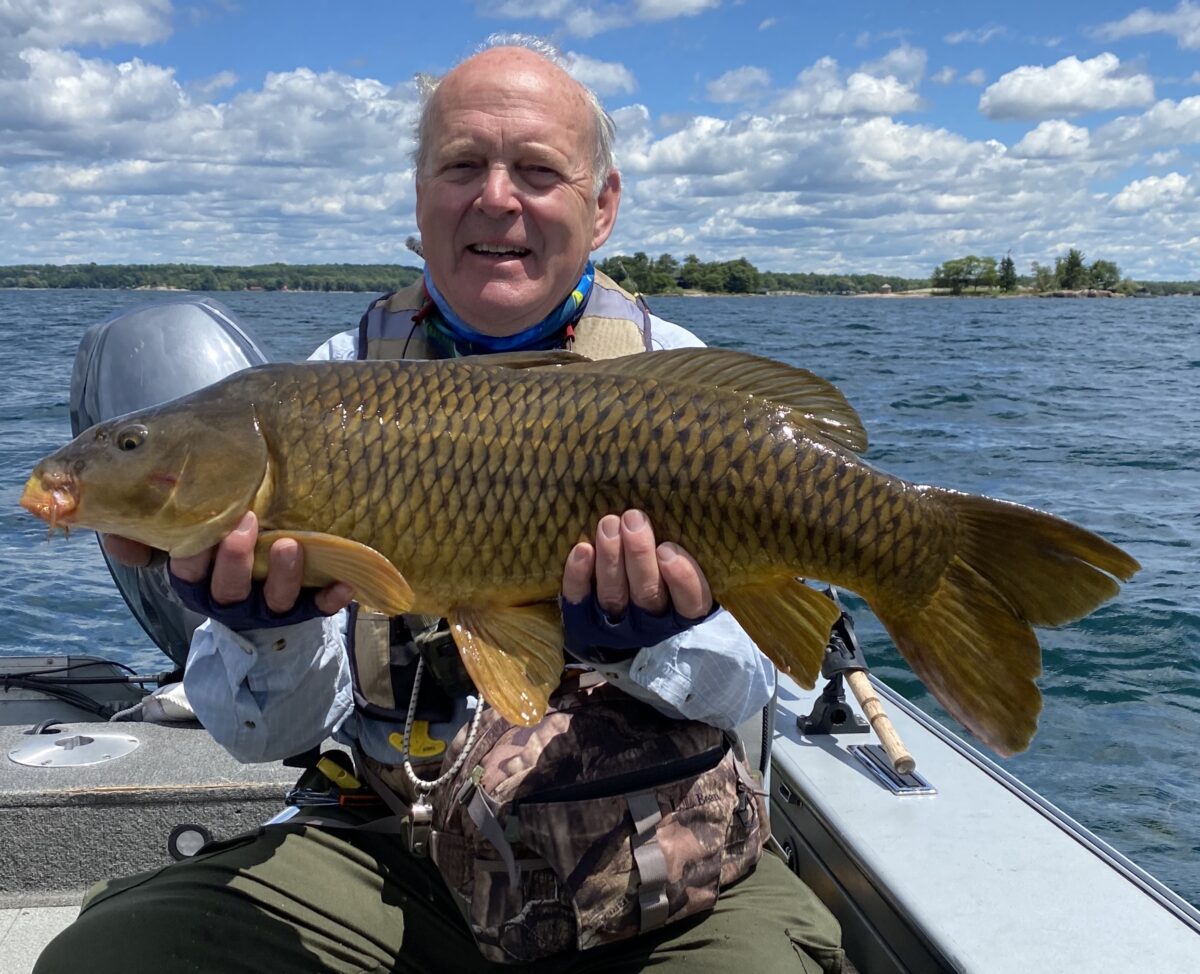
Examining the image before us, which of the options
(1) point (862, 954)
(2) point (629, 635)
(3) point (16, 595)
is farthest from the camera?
(3) point (16, 595)

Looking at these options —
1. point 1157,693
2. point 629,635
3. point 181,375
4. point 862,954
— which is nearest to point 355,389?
point 629,635

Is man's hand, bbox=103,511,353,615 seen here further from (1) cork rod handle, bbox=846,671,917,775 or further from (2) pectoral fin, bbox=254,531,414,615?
(1) cork rod handle, bbox=846,671,917,775

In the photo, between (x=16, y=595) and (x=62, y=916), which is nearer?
(x=62, y=916)

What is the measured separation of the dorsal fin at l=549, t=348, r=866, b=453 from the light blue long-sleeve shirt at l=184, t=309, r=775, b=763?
0.57 meters

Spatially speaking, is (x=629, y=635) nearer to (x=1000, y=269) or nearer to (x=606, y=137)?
(x=606, y=137)

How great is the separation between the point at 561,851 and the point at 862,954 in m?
1.16

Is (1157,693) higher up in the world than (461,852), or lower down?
lower down

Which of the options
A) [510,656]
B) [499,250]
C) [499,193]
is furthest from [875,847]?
[499,193]

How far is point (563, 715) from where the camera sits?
244cm

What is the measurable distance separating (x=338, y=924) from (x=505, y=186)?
179cm

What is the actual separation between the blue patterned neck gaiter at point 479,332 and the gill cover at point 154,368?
195 centimetres

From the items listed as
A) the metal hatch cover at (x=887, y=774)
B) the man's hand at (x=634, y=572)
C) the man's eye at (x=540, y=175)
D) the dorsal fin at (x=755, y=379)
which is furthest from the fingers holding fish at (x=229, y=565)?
the metal hatch cover at (x=887, y=774)

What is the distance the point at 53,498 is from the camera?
2076 millimetres

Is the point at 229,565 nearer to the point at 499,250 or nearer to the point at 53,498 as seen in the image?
the point at 53,498
